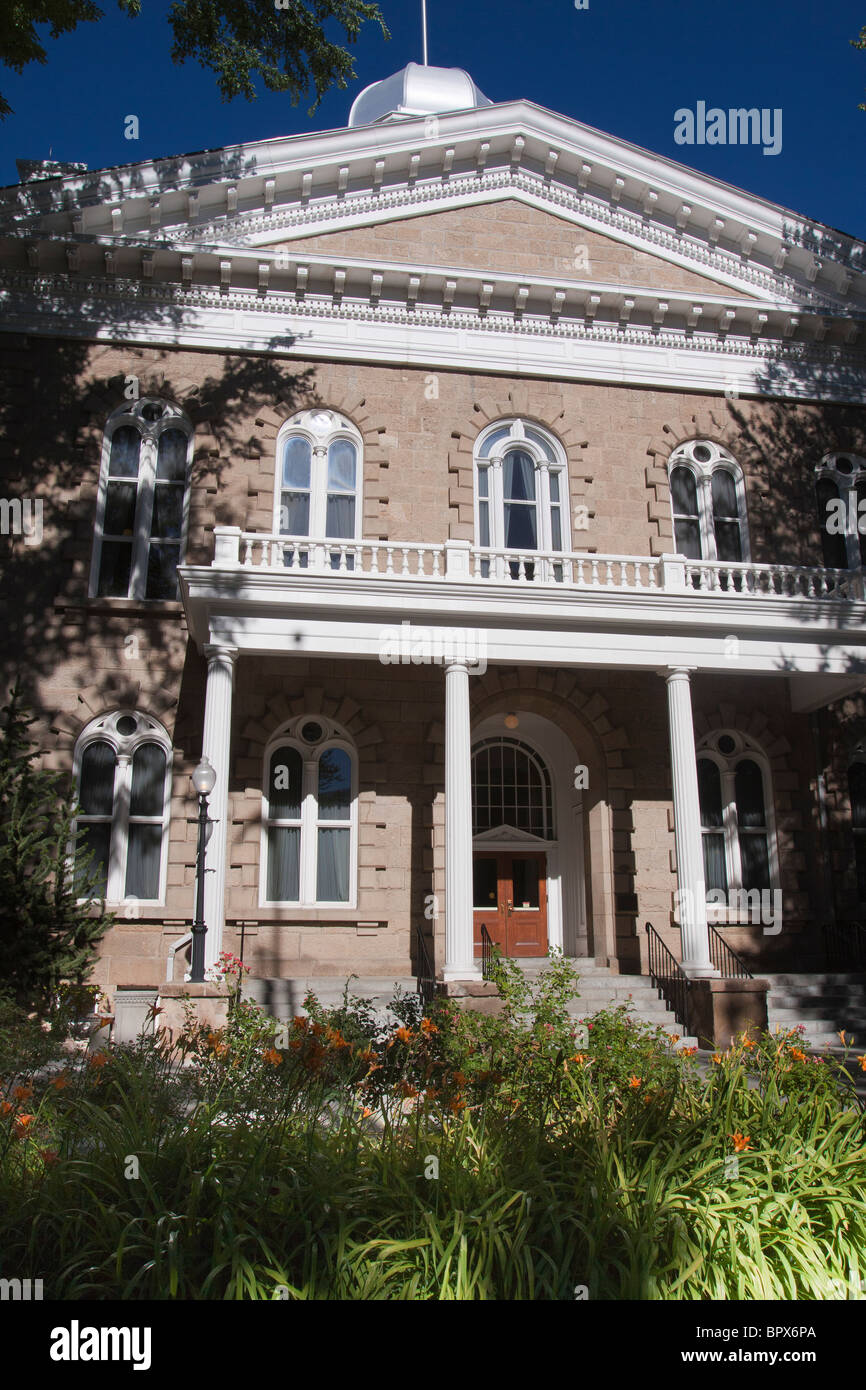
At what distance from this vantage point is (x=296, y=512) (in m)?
19.0

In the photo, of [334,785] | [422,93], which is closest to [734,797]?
[334,785]

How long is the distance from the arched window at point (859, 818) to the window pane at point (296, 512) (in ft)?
36.8

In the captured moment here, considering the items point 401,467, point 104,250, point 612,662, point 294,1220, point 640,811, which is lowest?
point 294,1220

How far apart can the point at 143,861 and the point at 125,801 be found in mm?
1030

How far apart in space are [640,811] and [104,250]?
13.5 m

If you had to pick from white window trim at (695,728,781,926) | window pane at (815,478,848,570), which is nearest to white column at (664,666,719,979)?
white window trim at (695,728,781,926)

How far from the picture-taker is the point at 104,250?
18.2 m

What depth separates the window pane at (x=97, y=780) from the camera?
56.6ft

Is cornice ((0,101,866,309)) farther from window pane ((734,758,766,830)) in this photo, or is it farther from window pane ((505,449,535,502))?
window pane ((734,758,766,830))

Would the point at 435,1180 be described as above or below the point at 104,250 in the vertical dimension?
below

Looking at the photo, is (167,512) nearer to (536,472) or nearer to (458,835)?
(536,472)

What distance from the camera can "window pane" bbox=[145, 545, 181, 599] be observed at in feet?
59.8
